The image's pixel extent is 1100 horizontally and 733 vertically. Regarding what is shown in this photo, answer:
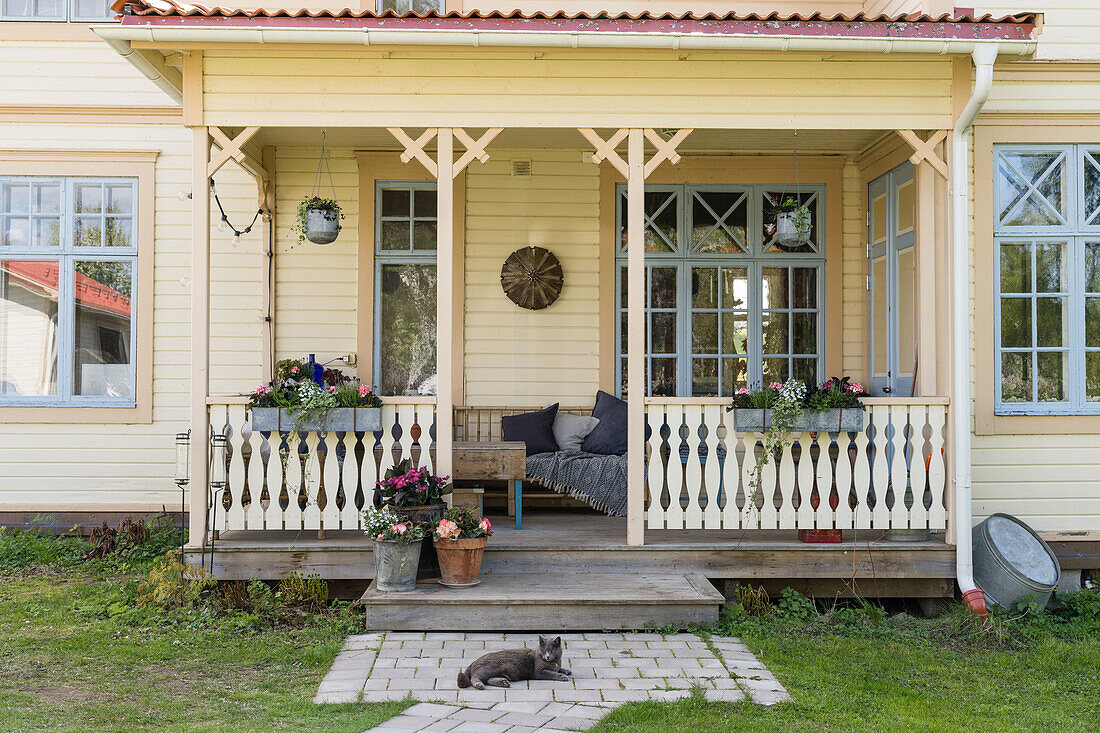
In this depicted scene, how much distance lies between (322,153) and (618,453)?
10.1 feet

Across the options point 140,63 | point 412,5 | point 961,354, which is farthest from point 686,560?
point 412,5

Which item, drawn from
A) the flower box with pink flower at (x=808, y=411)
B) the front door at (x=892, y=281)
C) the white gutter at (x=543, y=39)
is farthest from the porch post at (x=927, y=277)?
the white gutter at (x=543, y=39)

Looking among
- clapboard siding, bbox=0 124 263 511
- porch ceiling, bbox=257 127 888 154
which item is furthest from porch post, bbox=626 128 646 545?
clapboard siding, bbox=0 124 263 511

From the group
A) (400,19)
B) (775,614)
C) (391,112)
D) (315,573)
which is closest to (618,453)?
(775,614)

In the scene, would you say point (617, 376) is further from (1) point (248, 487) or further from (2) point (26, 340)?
(2) point (26, 340)

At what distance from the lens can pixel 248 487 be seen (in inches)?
230

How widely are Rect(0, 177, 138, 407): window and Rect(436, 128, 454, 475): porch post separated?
107 inches

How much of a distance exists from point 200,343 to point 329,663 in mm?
2054

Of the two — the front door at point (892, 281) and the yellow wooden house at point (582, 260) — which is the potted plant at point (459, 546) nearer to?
the yellow wooden house at point (582, 260)

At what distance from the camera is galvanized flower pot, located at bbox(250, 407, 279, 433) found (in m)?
5.47

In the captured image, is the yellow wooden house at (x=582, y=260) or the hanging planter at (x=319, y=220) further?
the hanging planter at (x=319, y=220)

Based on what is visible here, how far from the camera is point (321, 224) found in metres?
6.43

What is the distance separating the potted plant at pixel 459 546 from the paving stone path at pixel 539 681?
0.34 metres

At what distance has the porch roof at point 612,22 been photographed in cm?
510
